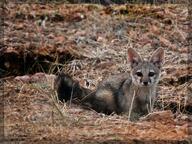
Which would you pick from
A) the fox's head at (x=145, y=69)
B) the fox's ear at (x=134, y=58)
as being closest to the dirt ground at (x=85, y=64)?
the fox's head at (x=145, y=69)

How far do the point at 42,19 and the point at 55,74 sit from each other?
95.5 inches

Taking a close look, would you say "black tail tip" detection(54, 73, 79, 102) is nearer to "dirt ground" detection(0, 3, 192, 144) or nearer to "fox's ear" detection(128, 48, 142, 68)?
"dirt ground" detection(0, 3, 192, 144)

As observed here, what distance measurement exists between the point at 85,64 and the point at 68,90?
57.8 inches

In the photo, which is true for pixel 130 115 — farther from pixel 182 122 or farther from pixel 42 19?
pixel 42 19

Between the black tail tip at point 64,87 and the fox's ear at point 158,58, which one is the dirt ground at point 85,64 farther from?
the fox's ear at point 158,58

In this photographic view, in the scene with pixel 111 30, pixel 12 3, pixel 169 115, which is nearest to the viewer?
pixel 169 115

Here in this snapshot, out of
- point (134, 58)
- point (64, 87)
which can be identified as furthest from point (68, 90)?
point (134, 58)

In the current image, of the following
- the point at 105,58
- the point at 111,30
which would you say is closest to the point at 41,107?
the point at 105,58

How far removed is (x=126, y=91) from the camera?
9305 mm

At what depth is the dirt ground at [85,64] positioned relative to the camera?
7550mm

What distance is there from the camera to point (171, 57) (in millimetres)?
10727

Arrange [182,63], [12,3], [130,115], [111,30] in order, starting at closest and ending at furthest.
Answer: [130,115] → [182,63] → [111,30] → [12,3]

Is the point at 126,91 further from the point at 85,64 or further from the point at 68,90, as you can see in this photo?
the point at 85,64

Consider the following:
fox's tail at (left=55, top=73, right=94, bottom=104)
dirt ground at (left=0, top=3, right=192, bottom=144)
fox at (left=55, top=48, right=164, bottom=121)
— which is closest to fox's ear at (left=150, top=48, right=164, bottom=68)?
fox at (left=55, top=48, right=164, bottom=121)
